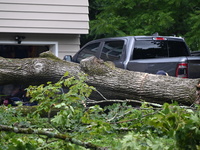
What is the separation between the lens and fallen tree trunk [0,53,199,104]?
725 centimetres

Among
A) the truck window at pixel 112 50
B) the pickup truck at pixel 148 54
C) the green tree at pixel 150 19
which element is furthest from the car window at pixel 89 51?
the green tree at pixel 150 19

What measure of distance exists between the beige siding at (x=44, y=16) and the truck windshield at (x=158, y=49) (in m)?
2.84

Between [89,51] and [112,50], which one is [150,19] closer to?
[89,51]

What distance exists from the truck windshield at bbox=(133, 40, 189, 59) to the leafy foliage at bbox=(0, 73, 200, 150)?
12.6 feet

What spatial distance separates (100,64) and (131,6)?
9586mm

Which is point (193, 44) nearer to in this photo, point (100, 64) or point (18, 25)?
point (18, 25)

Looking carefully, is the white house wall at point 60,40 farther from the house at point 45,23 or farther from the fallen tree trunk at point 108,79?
the fallen tree trunk at point 108,79

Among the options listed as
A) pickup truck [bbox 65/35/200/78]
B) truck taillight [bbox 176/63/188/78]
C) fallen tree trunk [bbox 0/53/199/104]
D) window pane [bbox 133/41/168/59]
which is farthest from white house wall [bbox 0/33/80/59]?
fallen tree trunk [bbox 0/53/199/104]

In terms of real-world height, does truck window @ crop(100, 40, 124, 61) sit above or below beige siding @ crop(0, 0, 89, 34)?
below

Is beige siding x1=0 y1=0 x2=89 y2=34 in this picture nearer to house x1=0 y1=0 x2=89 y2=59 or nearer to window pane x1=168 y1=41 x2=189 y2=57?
house x1=0 y1=0 x2=89 y2=59

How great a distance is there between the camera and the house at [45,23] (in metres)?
12.4

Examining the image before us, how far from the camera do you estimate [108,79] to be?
769 cm

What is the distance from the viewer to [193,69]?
9.49 metres

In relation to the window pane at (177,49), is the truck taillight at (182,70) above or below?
below
